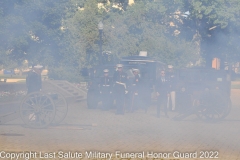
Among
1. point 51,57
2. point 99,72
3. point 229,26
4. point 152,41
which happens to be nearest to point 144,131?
point 51,57

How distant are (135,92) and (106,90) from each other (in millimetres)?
983

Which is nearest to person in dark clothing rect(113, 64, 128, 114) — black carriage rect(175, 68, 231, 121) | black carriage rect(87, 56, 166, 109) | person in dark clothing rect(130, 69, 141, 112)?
person in dark clothing rect(130, 69, 141, 112)

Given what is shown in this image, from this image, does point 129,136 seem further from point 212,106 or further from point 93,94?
point 93,94

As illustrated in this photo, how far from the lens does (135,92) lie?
1823 centimetres

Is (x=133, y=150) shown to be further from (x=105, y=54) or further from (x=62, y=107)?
(x=105, y=54)

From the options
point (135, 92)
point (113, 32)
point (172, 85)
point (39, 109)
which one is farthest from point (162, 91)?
point (113, 32)

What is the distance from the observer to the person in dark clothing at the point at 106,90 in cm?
1814

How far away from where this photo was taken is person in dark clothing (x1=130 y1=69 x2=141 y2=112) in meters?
17.3

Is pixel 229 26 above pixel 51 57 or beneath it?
above

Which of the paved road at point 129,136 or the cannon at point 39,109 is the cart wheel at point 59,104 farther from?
the paved road at point 129,136

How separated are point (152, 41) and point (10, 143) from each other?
68.0 ft

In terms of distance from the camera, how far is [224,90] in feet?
49.2

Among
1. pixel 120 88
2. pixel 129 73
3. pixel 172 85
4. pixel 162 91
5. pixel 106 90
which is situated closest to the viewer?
pixel 162 91

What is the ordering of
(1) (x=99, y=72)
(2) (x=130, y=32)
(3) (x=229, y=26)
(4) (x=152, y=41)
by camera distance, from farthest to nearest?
(2) (x=130, y=32) < (4) (x=152, y=41) < (1) (x=99, y=72) < (3) (x=229, y=26)
